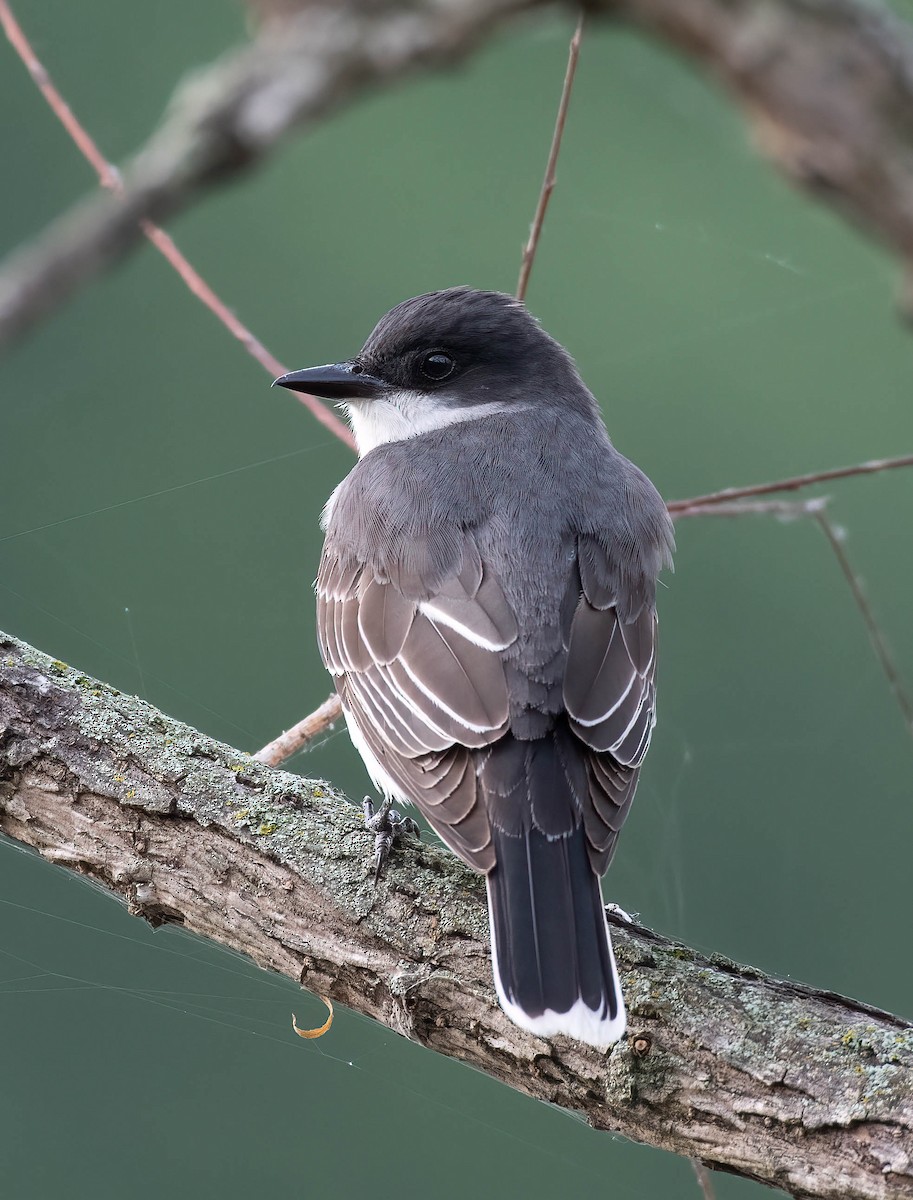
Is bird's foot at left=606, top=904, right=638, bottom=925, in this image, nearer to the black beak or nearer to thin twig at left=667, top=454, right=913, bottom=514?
thin twig at left=667, top=454, right=913, bottom=514

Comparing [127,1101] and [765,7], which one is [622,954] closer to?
[765,7]

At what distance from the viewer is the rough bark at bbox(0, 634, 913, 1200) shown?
2283 millimetres

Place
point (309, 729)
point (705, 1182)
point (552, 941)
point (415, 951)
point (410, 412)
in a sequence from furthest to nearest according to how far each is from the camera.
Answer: point (410, 412), point (309, 729), point (705, 1182), point (415, 951), point (552, 941)

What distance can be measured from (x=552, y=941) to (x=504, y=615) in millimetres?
812

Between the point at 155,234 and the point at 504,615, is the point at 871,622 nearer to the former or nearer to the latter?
the point at 504,615

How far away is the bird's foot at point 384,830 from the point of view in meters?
2.76

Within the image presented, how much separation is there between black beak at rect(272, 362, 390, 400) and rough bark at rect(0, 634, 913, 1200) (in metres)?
1.14

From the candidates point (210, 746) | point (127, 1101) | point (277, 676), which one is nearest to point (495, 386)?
point (210, 746)

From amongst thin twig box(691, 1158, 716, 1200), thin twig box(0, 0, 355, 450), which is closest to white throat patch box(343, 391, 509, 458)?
thin twig box(0, 0, 355, 450)

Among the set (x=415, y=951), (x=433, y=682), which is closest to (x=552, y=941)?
(x=415, y=951)

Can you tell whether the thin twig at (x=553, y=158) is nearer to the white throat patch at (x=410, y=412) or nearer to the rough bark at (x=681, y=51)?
the white throat patch at (x=410, y=412)

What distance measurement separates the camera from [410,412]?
3.90 metres

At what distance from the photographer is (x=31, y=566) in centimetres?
495

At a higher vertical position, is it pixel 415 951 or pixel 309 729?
pixel 309 729
